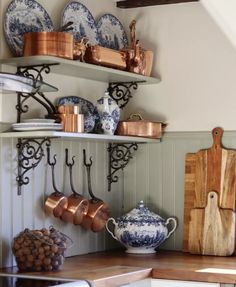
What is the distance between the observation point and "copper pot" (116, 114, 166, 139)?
351 cm

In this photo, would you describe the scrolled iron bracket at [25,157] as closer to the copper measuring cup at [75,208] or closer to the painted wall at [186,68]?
the copper measuring cup at [75,208]

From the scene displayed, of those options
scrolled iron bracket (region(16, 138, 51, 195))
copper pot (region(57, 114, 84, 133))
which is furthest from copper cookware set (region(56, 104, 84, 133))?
scrolled iron bracket (region(16, 138, 51, 195))

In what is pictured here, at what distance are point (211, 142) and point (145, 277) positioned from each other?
2.92 feet

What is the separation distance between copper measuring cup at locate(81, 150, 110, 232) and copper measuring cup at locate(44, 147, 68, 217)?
6.6 inches

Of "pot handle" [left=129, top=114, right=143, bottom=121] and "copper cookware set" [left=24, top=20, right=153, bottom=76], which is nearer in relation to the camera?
"copper cookware set" [left=24, top=20, right=153, bottom=76]

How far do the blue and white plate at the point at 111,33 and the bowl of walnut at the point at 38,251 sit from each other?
3.76ft

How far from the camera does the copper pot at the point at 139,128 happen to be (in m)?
3.51

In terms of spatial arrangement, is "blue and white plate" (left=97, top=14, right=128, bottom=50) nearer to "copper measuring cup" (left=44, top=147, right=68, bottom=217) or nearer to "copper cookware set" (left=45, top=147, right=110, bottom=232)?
"copper cookware set" (left=45, top=147, right=110, bottom=232)

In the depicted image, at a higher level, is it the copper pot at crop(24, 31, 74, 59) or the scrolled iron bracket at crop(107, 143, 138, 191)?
the copper pot at crop(24, 31, 74, 59)

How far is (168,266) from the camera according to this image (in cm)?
306

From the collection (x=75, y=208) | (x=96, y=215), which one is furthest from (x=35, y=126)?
(x=96, y=215)

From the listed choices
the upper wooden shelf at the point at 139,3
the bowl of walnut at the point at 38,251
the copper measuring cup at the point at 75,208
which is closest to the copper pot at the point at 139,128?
the copper measuring cup at the point at 75,208

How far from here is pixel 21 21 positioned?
10.2ft

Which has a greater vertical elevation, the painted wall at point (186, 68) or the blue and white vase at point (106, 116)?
the painted wall at point (186, 68)
